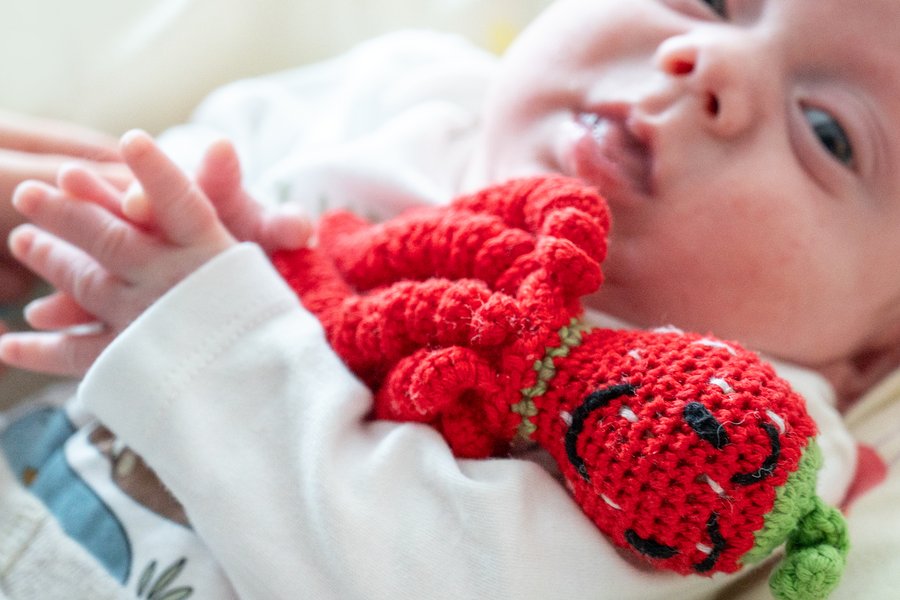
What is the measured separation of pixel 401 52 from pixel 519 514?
0.74m

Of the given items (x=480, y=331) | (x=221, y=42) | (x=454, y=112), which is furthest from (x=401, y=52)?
(x=480, y=331)

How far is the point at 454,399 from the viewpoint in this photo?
0.57m

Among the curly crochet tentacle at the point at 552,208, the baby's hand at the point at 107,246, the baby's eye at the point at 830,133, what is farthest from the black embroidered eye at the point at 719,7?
the baby's hand at the point at 107,246

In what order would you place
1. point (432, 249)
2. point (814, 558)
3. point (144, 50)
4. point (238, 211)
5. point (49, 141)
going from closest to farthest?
1. point (814, 558)
2. point (432, 249)
3. point (238, 211)
4. point (49, 141)
5. point (144, 50)

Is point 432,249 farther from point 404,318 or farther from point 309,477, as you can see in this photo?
point 309,477

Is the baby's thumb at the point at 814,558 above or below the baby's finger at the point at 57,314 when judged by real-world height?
below

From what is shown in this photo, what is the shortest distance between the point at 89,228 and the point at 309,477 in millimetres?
287

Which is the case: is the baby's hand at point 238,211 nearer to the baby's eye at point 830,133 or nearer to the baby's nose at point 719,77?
the baby's nose at point 719,77

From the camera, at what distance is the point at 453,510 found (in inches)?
22.3

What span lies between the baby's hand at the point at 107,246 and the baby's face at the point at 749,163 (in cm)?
33

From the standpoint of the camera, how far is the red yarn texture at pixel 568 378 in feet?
1.63

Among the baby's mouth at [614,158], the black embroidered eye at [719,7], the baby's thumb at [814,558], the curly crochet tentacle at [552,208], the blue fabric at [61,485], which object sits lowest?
the baby's thumb at [814,558]

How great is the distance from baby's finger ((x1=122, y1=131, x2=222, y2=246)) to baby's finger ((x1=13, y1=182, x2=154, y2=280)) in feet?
0.09

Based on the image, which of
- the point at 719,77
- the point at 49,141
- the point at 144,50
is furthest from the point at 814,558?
the point at 144,50
